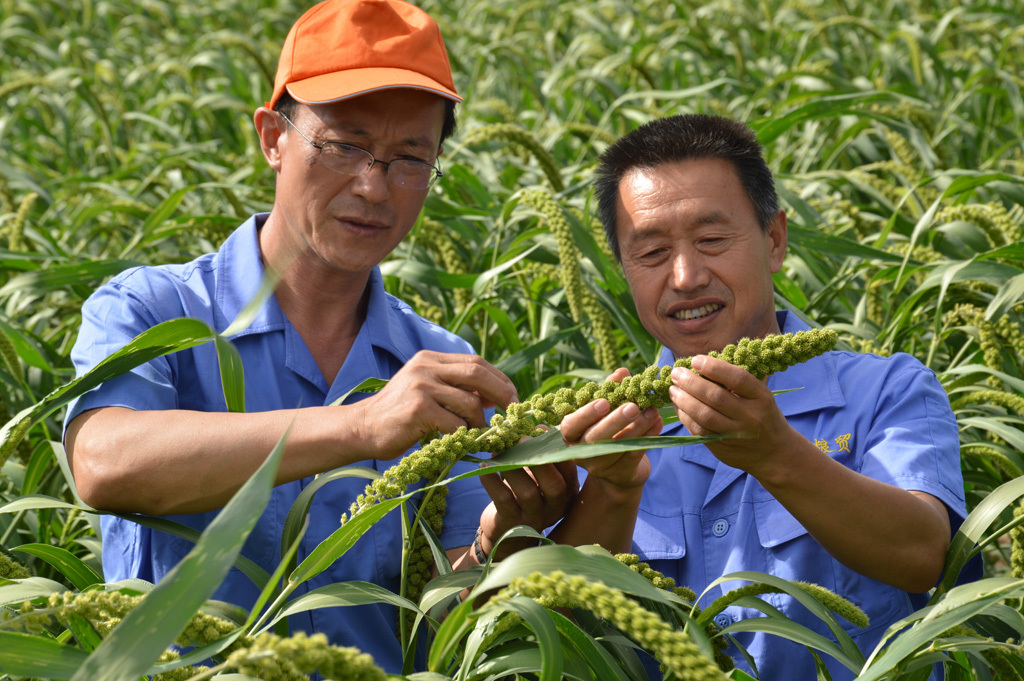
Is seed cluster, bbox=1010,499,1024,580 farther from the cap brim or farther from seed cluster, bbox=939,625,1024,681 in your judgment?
the cap brim

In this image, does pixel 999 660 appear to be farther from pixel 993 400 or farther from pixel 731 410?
pixel 993 400

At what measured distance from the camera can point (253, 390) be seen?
84.8 inches

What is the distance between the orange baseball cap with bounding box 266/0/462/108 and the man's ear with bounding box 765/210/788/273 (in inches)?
32.3

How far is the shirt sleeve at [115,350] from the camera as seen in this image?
184 centimetres

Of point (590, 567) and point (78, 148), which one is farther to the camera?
point (78, 148)

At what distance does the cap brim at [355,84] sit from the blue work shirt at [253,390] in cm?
39

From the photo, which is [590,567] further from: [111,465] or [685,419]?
[111,465]

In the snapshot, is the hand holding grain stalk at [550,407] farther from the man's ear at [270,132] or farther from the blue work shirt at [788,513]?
the man's ear at [270,132]

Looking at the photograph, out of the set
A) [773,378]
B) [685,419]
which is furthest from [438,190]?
[685,419]

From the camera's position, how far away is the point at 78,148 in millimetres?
6156

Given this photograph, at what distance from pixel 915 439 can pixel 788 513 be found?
29 cm

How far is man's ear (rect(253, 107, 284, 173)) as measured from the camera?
7.67 ft

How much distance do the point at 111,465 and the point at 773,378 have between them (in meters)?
1.44

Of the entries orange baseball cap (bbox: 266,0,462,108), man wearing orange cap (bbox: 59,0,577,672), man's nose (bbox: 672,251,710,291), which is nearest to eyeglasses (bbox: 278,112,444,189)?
man wearing orange cap (bbox: 59,0,577,672)
